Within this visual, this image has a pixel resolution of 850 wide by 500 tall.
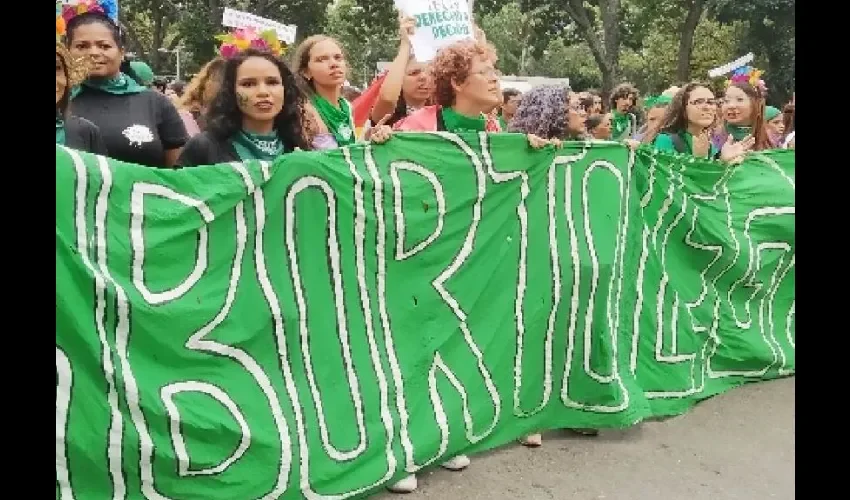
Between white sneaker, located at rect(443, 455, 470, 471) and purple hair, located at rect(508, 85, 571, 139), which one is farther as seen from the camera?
purple hair, located at rect(508, 85, 571, 139)

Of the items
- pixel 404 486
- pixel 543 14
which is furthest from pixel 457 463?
pixel 543 14

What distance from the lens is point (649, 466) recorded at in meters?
4.16

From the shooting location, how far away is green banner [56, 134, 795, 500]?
2920 millimetres

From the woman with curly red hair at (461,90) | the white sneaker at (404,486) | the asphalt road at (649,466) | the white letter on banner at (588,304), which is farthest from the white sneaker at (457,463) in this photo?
the woman with curly red hair at (461,90)

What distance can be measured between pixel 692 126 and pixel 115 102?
348 centimetres

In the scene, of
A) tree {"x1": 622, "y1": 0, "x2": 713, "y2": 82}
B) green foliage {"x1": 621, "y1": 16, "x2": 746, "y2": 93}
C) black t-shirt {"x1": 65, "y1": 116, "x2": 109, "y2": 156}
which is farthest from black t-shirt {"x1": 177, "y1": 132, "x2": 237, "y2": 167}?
green foliage {"x1": 621, "y1": 16, "x2": 746, "y2": 93}

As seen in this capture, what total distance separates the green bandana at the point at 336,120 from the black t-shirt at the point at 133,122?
2.44 ft

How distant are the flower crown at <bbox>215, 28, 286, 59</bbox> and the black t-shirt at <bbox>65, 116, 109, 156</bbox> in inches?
25.4

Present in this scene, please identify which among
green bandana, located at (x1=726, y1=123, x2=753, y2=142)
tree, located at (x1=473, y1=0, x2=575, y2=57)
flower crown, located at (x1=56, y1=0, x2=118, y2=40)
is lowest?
green bandana, located at (x1=726, y1=123, x2=753, y2=142)

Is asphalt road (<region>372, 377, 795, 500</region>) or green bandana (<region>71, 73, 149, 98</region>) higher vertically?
green bandana (<region>71, 73, 149, 98</region>)

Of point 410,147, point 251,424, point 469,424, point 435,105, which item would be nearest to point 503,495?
point 469,424

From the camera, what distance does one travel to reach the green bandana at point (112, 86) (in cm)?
402

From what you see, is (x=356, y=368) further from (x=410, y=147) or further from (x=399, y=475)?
(x=410, y=147)

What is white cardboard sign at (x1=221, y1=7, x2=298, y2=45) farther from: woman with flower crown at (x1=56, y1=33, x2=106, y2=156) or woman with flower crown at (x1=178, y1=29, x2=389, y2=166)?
woman with flower crown at (x1=56, y1=33, x2=106, y2=156)
